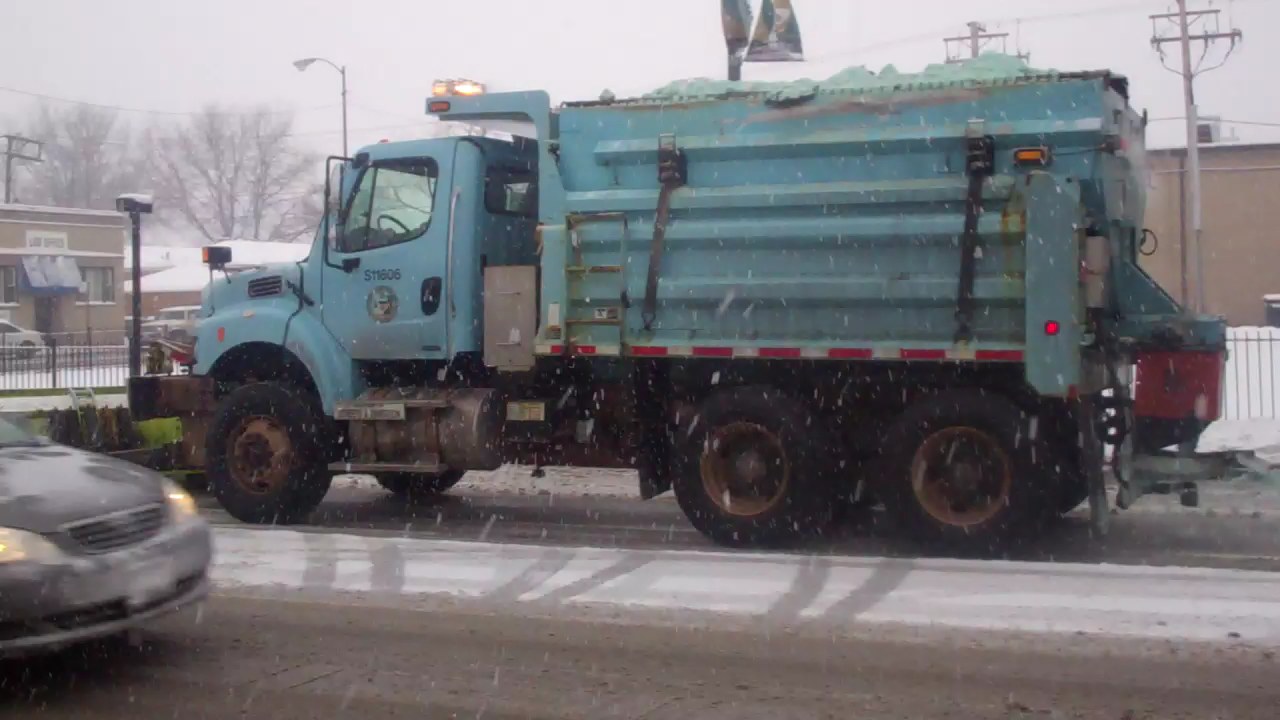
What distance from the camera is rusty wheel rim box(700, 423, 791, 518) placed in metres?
10.0

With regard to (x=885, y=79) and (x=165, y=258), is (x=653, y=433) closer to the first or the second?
(x=885, y=79)

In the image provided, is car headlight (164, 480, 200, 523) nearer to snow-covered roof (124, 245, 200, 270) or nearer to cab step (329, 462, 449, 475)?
cab step (329, 462, 449, 475)

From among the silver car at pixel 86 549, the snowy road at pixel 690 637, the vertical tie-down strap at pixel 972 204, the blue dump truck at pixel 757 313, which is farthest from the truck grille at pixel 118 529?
the vertical tie-down strap at pixel 972 204

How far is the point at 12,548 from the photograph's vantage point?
233 inches

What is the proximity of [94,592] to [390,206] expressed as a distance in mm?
5692

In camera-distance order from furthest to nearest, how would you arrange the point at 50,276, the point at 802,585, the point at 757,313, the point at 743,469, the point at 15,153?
the point at 15,153 → the point at 50,276 → the point at 743,469 → the point at 757,313 → the point at 802,585

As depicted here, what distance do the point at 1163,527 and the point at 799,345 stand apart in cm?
373

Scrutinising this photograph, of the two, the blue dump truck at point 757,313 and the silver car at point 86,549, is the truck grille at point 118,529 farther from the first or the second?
the blue dump truck at point 757,313

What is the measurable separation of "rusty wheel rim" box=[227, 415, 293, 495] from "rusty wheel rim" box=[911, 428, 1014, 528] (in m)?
5.41

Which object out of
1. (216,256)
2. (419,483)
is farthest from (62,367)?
(216,256)

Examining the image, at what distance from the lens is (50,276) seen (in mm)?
53000

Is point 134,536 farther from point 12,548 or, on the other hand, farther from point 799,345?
point 799,345

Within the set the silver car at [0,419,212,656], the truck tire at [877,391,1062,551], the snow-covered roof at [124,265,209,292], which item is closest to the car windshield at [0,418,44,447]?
the silver car at [0,419,212,656]

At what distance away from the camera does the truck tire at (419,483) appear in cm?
1296
